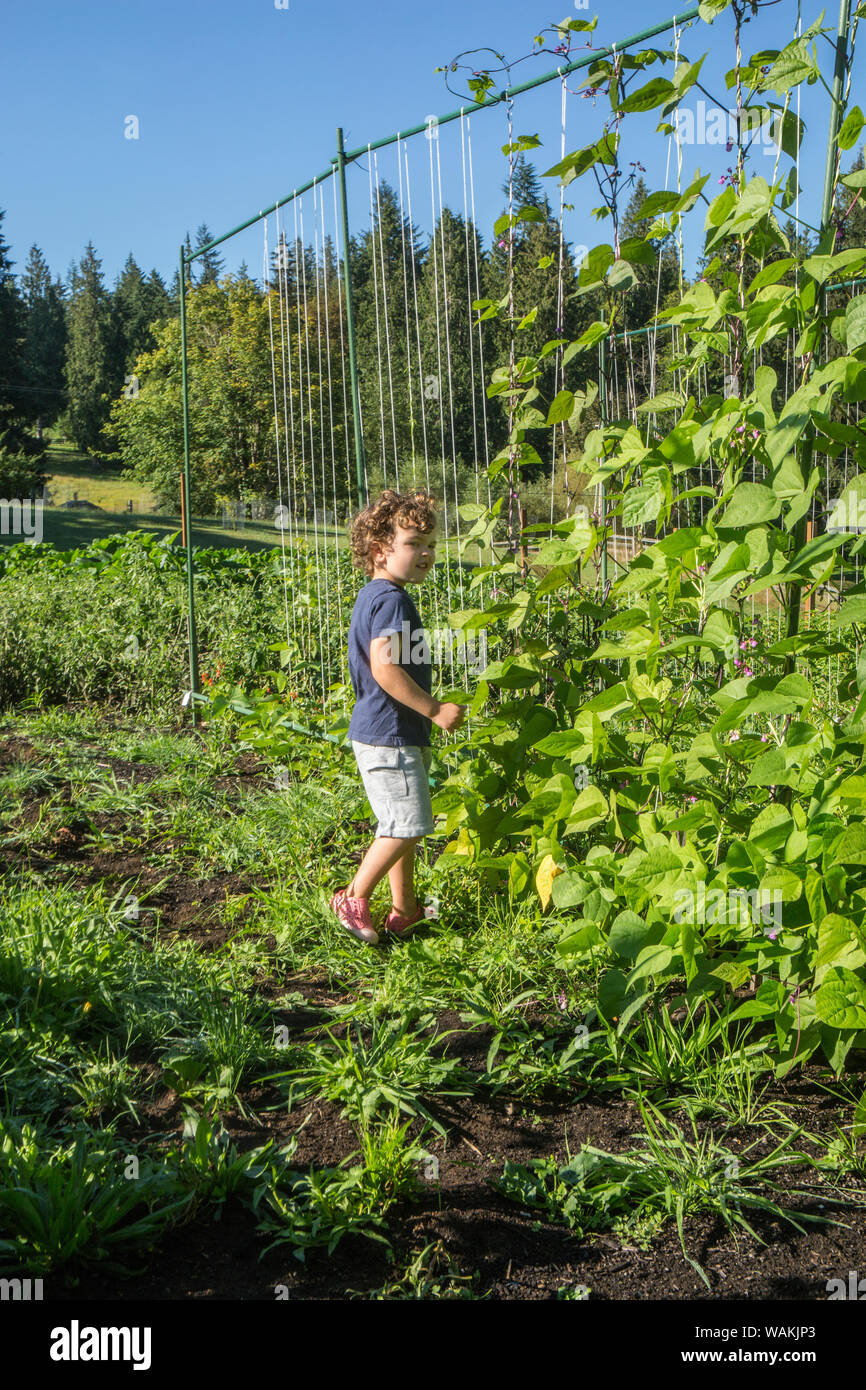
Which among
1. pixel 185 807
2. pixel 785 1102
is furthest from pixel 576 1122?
pixel 185 807

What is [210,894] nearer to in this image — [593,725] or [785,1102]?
[593,725]

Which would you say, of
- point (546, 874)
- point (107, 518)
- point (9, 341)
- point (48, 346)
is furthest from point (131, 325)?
point (546, 874)

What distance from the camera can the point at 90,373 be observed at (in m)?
51.8

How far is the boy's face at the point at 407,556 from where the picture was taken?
3.08 m

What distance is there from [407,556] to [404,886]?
1.04 meters

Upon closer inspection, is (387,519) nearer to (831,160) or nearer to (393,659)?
(393,659)

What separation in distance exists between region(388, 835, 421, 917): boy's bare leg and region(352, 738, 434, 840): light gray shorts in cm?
13

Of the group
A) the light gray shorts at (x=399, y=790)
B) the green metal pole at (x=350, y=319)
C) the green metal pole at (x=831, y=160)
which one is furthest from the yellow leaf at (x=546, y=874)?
the green metal pole at (x=350, y=319)

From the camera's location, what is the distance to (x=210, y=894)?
357 cm

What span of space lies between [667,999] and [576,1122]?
0.59 m

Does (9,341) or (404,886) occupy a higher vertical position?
(9,341)

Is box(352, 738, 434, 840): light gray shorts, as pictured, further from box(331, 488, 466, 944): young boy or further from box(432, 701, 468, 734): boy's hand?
box(432, 701, 468, 734): boy's hand

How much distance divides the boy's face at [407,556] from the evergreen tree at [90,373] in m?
50.1

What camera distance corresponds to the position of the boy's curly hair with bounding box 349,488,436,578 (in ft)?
10.1
